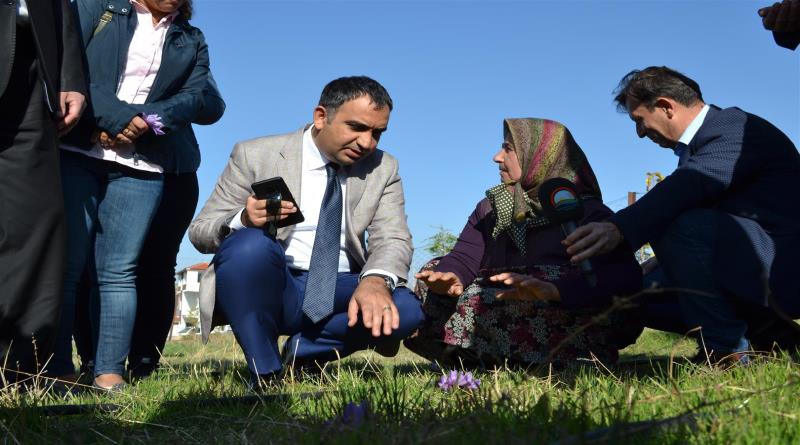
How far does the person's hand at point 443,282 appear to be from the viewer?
4.48 meters

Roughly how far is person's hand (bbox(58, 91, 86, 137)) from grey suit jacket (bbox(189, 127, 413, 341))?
0.85 metres

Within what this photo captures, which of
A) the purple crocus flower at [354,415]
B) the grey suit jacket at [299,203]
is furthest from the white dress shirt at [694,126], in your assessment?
the purple crocus flower at [354,415]

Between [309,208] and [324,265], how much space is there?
1.32ft

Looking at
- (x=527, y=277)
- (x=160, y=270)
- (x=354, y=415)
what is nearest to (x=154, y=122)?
(x=160, y=270)

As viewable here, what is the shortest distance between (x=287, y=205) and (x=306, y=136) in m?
0.72

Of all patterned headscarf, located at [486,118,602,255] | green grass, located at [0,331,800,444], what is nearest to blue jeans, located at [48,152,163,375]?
green grass, located at [0,331,800,444]

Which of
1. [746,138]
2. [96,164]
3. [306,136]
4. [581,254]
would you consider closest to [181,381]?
[96,164]

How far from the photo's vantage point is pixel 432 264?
5230 millimetres

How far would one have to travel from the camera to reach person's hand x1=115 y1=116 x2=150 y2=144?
428 cm

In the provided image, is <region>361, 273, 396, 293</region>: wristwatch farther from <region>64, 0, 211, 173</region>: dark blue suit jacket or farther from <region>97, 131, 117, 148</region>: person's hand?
<region>97, 131, 117, 148</region>: person's hand

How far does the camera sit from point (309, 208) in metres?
4.67

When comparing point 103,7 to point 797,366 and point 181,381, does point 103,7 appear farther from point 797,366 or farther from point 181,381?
point 797,366

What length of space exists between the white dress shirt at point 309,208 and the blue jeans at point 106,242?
74cm

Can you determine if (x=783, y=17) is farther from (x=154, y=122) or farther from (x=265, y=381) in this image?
(x=154, y=122)
